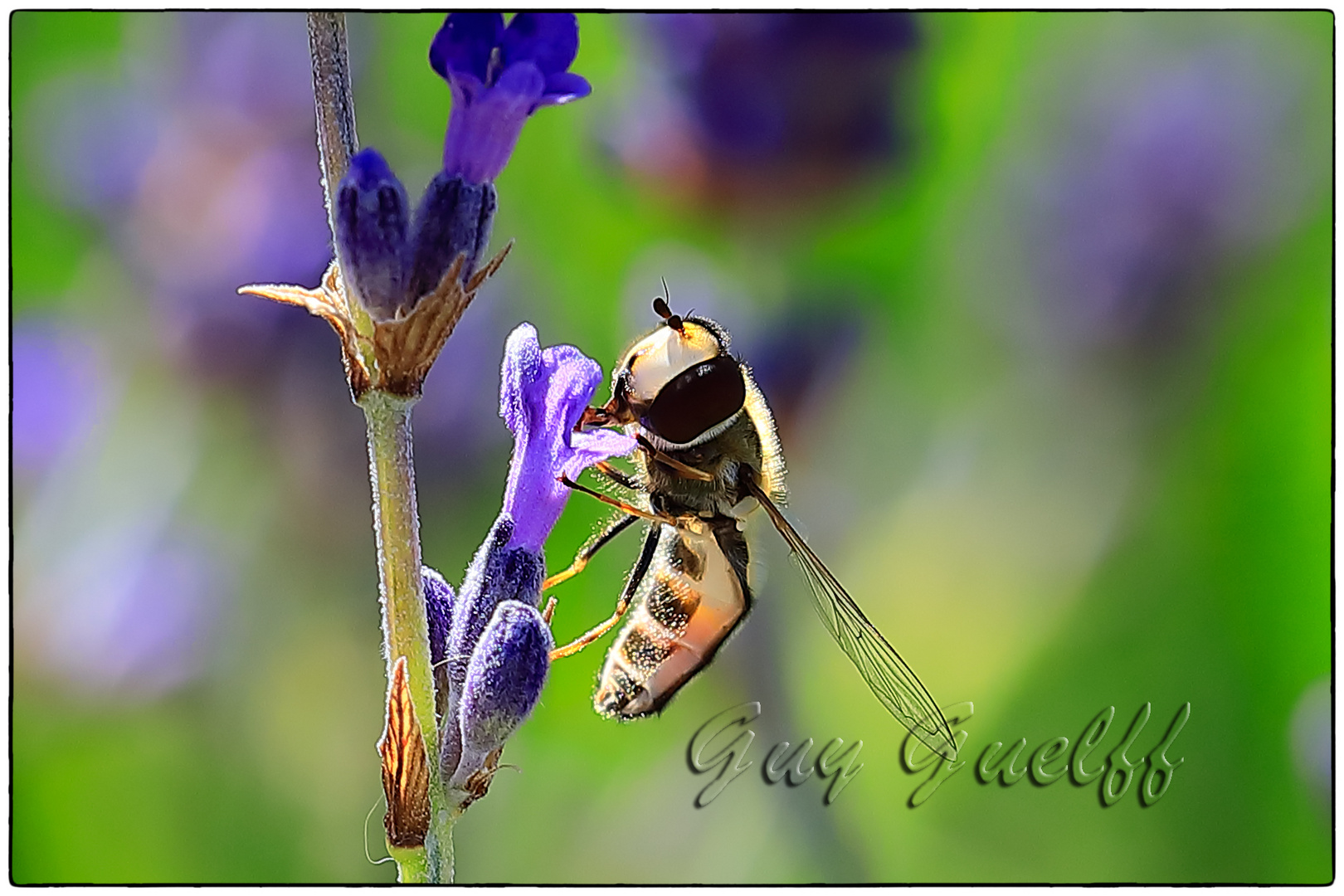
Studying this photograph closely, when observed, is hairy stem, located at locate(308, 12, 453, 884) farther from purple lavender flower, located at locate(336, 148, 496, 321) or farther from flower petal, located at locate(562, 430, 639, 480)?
flower petal, located at locate(562, 430, 639, 480)

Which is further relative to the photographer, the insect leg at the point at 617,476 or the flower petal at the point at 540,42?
the insect leg at the point at 617,476

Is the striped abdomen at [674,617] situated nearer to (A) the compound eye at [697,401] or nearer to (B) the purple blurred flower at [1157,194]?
(A) the compound eye at [697,401]

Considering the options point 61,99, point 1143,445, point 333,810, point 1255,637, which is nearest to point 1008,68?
point 1143,445

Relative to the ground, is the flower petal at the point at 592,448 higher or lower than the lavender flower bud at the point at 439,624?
higher

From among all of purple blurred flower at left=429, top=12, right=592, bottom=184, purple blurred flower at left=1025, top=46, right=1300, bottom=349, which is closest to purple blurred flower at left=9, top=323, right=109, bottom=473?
purple blurred flower at left=429, top=12, right=592, bottom=184

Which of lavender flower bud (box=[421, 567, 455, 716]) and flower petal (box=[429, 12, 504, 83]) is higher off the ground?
flower petal (box=[429, 12, 504, 83])

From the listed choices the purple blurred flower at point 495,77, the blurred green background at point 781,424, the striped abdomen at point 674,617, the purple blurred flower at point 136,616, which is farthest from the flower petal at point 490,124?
the purple blurred flower at point 136,616

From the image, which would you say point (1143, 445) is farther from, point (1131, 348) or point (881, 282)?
point (881, 282)
